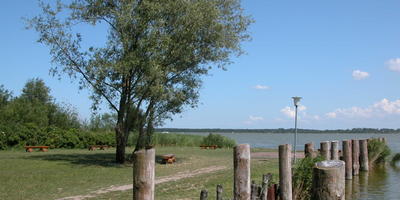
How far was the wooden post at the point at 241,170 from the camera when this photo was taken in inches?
362

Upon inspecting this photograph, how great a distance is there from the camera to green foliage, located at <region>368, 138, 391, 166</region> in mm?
28109

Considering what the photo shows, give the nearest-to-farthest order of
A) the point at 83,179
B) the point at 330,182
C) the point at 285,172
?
the point at 330,182, the point at 285,172, the point at 83,179

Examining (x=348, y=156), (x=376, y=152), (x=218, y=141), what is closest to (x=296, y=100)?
(x=348, y=156)

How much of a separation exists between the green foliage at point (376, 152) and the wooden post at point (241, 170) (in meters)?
21.1

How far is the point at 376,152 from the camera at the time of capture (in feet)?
92.7

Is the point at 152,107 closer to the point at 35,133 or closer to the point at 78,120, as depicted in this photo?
the point at 35,133

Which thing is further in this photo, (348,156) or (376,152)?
(376,152)

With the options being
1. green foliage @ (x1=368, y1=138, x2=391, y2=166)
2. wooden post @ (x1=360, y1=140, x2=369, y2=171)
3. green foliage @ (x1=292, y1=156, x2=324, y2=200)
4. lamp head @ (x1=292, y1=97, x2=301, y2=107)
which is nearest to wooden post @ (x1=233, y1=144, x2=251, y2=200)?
green foliage @ (x1=292, y1=156, x2=324, y2=200)

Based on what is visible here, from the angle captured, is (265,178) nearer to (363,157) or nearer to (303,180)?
(303,180)

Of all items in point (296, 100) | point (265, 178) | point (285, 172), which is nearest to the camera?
point (265, 178)

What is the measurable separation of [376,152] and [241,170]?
2174 cm

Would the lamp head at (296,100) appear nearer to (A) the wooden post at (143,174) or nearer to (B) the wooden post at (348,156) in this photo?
(B) the wooden post at (348,156)

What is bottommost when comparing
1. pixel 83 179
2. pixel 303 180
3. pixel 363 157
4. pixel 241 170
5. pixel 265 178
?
pixel 83 179

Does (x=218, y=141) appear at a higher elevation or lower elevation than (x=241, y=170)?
lower
